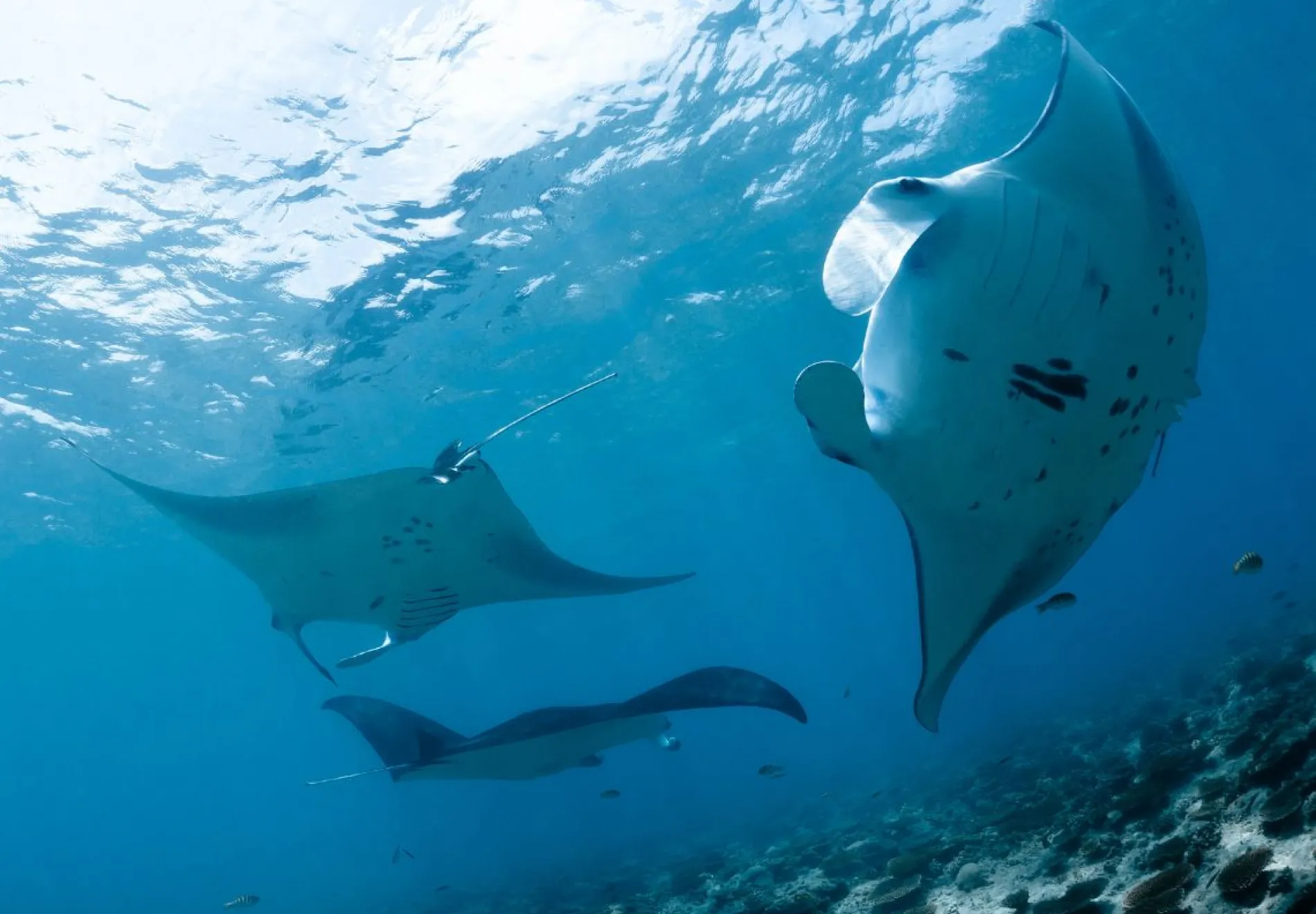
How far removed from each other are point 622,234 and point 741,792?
82.2ft

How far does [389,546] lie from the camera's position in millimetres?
5285

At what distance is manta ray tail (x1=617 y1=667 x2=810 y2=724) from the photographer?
4.37m

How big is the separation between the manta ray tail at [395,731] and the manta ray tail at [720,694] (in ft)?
5.30

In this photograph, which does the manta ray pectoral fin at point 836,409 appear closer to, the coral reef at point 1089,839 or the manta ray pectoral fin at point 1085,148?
the manta ray pectoral fin at point 1085,148

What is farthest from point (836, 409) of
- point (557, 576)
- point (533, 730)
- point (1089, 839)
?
point (1089, 839)

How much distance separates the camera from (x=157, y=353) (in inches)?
527

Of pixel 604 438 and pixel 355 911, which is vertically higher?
pixel 604 438

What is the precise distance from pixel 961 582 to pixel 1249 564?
6.07 meters

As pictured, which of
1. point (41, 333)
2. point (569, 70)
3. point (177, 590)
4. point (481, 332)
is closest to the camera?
point (569, 70)

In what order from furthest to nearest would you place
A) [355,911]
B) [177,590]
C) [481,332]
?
[177,590] → [355,911] → [481,332]

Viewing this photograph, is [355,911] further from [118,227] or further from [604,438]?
[118,227]

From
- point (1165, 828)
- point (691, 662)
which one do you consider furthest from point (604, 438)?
point (691, 662)

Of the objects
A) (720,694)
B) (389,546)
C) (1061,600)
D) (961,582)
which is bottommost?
(1061,600)

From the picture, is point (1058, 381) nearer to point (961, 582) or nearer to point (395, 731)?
point (961, 582)
